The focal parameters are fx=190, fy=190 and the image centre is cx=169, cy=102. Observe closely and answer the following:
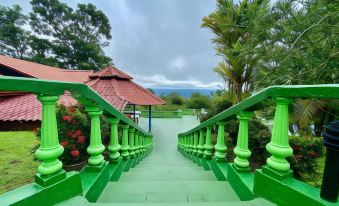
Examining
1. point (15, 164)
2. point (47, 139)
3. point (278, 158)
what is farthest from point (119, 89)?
point (278, 158)

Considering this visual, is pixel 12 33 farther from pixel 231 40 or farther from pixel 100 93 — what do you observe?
pixel 231 40

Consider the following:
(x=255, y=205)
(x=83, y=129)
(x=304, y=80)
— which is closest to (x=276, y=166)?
(x=255, y=205)

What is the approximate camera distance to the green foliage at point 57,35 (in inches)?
921

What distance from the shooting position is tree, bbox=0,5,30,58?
23.1m

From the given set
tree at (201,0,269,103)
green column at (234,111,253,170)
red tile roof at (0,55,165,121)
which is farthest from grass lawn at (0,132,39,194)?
tree at (201,0,269,103)

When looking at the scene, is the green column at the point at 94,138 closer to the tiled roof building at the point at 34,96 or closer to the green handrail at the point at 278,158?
the green handrail at the point at 278,158

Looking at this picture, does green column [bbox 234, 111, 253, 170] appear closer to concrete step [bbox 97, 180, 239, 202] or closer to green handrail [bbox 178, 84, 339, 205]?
green handrail [bbox 178, 84, 339, 205]

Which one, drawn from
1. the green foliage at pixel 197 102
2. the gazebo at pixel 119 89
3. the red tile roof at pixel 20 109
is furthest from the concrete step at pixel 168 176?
the green foliage at pixel 197 102

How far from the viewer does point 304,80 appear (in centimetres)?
273

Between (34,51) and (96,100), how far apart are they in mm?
28355

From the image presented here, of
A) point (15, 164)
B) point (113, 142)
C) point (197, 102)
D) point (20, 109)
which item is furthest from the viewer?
point (197, 102)

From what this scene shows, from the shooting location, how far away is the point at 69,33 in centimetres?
2533

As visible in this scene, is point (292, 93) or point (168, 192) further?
point (168, 192)

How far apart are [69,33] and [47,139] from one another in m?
28.9
